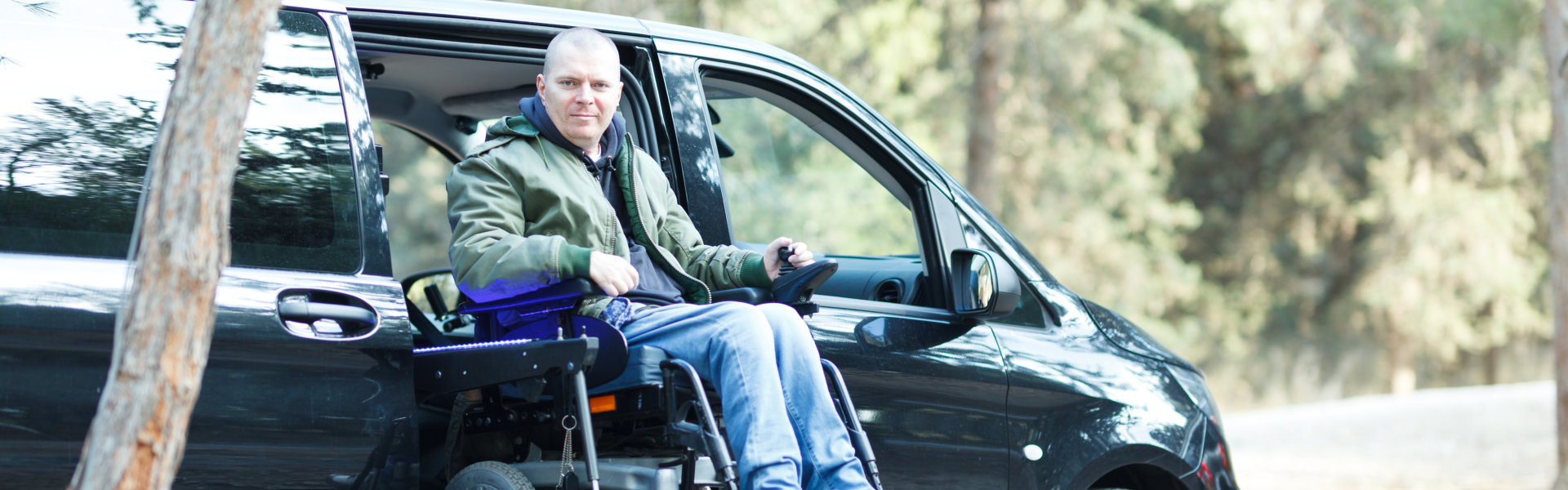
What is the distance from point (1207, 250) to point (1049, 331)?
73.1ft

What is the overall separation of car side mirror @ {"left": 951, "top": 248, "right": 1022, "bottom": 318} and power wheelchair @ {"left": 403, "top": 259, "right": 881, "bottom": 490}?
17.1 inches

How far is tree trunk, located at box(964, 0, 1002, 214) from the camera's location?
1404cm

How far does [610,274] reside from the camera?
2869 mm

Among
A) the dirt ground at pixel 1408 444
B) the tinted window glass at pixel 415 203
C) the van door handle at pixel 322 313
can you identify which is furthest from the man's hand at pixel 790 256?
the tinted window glass at pixel 415 203

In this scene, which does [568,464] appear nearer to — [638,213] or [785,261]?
[638,213]

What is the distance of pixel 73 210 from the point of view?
8.20 ft

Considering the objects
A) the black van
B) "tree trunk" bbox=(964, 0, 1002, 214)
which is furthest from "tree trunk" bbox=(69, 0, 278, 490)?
"tree trunk" bbox=(964, 0, 1002, 214)

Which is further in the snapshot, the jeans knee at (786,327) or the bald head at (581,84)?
the bald head at (581,84)

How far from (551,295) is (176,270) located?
36.4 inches

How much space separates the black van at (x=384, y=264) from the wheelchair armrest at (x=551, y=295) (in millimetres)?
270

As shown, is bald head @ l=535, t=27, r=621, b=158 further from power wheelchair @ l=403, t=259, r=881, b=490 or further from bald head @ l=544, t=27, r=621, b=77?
power wheelchair @ l=403, t=259, r=881, b=490

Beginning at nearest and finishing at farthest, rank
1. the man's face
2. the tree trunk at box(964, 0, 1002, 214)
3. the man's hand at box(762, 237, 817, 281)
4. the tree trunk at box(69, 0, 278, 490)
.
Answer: the tree trunk at box(69, 0, 278, 490), the man's face, the man's hand at box(762, 237, 817, 281), the tree trunk at box(964, 0, 1002, 214)

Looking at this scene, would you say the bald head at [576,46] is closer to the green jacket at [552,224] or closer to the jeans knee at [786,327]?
the green jacket at [552,224]

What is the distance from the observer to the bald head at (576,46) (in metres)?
3.29
